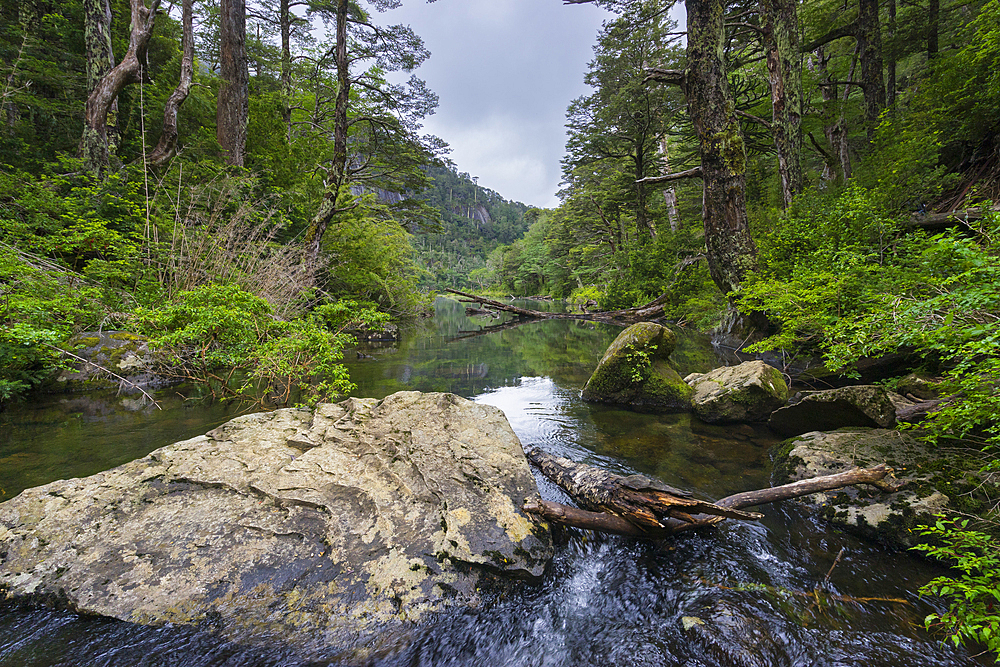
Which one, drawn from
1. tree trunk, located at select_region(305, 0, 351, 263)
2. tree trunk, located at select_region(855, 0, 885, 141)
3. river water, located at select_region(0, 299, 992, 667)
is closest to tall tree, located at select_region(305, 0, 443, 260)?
tree trunk, located at select_region(305, 0, 351, 263)

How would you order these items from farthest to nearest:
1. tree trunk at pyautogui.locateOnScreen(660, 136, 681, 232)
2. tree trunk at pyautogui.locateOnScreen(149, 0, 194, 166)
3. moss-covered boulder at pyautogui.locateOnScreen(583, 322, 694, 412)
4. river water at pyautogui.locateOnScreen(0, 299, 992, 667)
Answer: tree trunk at pyautogui.locateOnScreen(660, 136, 681, 232) < tree trunk at pyautogui.locateOnScreen(149, 0, 194, 166) < moss-covered boulder at pyautogui.locateOnScreen(583, 322, 694, 412) < river water at pyautogui.locateOnScreen(0, 299, 992, 667)

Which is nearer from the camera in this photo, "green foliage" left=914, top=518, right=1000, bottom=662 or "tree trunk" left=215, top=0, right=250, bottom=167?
"green foliage" left=914, top=518, right=1000, bottom=662

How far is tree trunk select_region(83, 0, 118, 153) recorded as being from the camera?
6.91 metres

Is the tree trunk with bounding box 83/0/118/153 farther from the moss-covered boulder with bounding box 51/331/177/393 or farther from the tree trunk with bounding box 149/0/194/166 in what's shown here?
the moss-covered boulder with bounding box 51/331/177/393

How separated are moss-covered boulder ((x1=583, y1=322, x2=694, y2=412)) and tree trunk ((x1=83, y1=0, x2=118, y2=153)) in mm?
10355

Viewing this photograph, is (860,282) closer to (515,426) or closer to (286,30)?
(515,426)

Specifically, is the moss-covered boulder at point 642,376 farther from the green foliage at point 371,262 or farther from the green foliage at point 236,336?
the green foliage at point 371,262

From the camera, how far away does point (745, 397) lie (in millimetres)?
4691

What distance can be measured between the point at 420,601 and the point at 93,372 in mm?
6240

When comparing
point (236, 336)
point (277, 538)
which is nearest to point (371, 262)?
point (236, 336)

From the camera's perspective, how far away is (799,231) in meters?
6.05

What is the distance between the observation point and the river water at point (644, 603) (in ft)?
5.63

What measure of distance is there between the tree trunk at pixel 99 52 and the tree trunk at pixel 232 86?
5.73 ft

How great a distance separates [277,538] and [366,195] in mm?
12587
